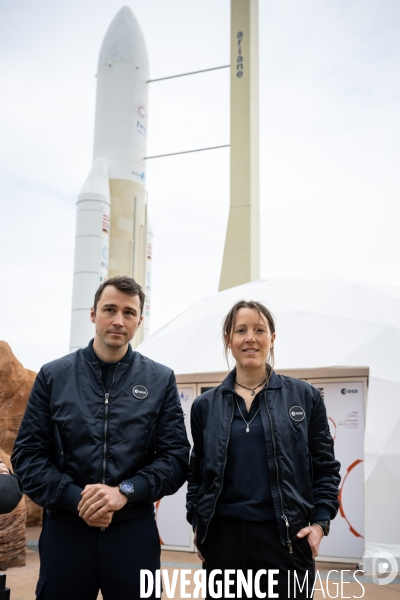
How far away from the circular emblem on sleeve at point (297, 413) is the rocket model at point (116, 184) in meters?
15.1

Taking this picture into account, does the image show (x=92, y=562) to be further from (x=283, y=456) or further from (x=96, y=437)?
(x=283, y=456)

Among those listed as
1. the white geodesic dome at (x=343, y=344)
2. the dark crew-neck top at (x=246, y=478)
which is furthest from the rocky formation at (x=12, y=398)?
the dark crew-neck top at (x=246, y=478)

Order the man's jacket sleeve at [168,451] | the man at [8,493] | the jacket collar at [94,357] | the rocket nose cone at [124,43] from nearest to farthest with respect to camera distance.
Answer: the man at [8,493] < the man's jacket sleeve at [168,451] < the jacket collar at [94,357] < the rocket nose cone at [124,43]

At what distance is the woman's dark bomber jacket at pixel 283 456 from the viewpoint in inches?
110

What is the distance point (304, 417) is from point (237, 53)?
1606cm

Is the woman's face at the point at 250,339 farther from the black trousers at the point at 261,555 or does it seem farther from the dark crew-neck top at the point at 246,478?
the black trousers at the point at 261,555

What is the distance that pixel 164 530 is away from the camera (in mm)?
9148

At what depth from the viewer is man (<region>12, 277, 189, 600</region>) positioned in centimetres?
274

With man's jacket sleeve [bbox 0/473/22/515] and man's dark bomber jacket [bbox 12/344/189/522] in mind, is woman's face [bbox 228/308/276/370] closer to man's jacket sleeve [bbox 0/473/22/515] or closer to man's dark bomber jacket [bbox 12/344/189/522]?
man's dark bomber jacket [bbox 12/344/189/522]

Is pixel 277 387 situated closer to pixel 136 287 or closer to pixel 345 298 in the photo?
pixel 136 287

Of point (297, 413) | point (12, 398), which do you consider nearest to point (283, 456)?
point (297, 413)

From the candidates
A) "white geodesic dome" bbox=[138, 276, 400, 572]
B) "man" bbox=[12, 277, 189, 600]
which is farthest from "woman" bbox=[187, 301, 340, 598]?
"white geodesic dome" bbox=[138, 276, 400, 572]

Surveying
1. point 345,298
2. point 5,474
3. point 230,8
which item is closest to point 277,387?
point 5,474

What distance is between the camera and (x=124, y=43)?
19844 millimetres
